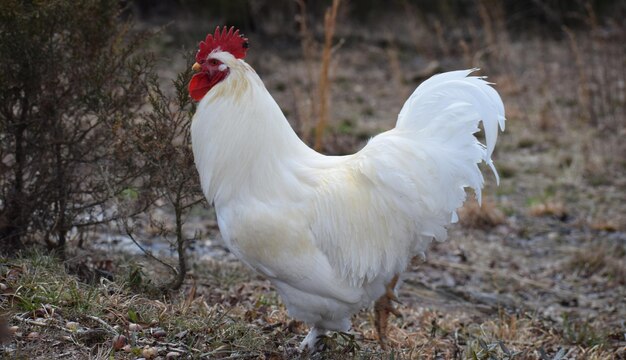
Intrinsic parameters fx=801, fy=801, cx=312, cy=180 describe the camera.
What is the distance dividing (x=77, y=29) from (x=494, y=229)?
4928mm

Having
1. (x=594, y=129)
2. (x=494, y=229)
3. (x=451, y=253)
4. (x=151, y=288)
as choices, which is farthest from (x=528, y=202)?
(x=151, y=288)

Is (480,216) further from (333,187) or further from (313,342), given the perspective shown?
(333,187)

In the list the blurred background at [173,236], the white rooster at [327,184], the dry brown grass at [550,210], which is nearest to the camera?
the white rooster at [327,184]

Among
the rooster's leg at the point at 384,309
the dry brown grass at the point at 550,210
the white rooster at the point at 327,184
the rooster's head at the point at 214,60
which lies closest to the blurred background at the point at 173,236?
the dry brown grass at the point at 550,210

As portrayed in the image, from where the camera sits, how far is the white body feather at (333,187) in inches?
163

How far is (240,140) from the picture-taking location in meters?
4.31

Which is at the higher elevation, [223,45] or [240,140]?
[223,45]

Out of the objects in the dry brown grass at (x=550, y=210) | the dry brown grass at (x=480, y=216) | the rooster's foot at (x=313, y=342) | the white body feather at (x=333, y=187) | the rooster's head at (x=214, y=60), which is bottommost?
the dry brown grass at (x=550, y=210)

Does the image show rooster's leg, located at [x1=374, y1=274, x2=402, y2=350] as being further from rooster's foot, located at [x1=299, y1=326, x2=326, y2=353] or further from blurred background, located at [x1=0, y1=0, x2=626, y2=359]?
rooster's foot, located at [x1=299, y1=326, x2=326, y2=353]

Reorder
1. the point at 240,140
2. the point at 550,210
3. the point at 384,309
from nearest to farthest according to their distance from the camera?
the point at 240,140
the point at 384,309
the point at 550,210

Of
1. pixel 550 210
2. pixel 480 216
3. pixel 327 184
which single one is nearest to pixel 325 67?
pixel 480 216

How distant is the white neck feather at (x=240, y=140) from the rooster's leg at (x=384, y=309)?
0.97m

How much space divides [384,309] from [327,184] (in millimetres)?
940

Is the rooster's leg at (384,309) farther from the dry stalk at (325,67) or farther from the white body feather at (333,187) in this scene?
the dry stalk at (325,67)
